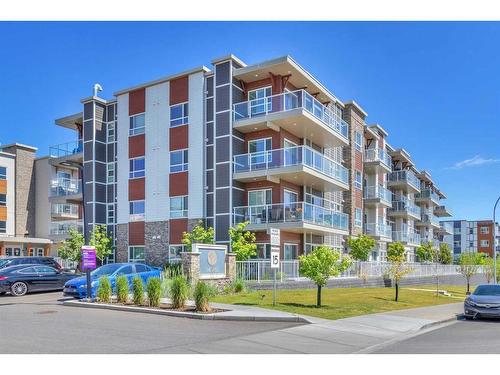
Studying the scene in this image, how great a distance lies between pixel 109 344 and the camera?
10.5 meters

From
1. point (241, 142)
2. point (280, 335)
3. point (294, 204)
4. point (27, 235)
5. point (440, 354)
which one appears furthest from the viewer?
point (27, 235)

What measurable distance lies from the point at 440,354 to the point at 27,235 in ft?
134

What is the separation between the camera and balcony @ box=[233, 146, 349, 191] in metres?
29.0

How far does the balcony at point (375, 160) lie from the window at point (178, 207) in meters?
19.5

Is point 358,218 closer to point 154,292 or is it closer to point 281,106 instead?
point 281,106

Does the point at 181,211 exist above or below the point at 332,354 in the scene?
above

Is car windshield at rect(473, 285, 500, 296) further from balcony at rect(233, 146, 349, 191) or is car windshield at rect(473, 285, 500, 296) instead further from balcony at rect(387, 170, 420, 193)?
balcony at rect(387, 170, 420, 193)

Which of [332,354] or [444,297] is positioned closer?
[332,354]

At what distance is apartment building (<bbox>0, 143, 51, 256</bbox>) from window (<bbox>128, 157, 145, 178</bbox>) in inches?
445

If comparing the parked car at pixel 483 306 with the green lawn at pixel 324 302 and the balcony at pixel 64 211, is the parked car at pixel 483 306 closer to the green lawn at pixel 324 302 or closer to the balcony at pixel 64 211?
the green lawn at pixel 324 302

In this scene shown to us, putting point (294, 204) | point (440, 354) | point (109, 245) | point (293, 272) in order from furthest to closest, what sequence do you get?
point (109, 245), point (294, 204), point (293, 272), point (440, 354)

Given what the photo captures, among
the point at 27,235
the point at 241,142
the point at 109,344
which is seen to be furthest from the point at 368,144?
the point at 109,344

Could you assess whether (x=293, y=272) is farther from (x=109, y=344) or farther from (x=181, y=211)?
(x=109, y=344)

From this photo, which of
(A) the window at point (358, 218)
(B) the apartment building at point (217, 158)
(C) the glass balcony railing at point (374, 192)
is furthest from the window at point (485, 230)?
(B) the apartment building at point (217, 158)
